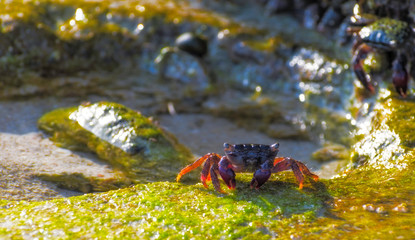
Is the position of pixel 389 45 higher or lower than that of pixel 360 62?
higher

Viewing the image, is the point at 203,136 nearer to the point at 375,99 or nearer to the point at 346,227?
the point at 375,99

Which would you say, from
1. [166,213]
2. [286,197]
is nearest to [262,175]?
[286,197]

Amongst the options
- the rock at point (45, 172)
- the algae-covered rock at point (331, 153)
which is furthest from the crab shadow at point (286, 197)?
the algae-covered rock at point (331, 153)

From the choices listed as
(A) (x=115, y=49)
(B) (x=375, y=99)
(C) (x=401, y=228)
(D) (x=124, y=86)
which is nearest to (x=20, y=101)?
(D) (x=124, y=86)

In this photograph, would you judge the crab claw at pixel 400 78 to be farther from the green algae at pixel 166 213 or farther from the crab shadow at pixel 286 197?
the green algae at pixel 166 213

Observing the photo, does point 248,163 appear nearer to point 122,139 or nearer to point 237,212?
point 237,212

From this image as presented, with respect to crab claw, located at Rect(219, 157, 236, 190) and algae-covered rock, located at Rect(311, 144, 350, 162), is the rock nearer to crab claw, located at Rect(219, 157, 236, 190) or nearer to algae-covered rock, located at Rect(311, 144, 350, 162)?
crab claw, located at Rect(219, 157, 236, 190)

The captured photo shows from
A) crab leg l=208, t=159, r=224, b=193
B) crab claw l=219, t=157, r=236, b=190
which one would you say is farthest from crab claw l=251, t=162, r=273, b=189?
crab leg l=208, t=159, r=224, b=193
